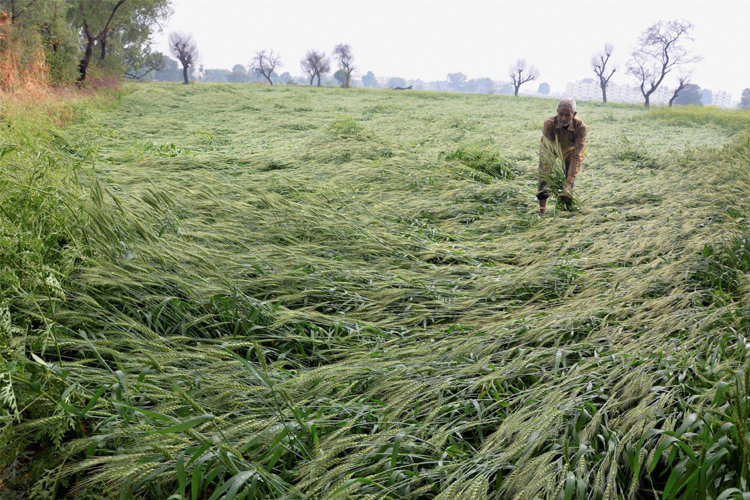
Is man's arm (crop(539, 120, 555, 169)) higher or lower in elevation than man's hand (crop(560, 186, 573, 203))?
higher

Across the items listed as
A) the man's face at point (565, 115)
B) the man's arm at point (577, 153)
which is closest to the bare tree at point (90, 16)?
the man's face at point (565, 115)

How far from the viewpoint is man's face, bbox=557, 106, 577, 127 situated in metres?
4.76

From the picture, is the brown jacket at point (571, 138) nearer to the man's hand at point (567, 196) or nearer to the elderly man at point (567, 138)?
the elderly man at point (567, 138)

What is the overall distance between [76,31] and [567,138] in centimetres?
1688

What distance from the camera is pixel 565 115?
482 cm

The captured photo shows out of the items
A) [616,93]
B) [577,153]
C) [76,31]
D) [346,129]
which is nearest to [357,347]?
[577,153]

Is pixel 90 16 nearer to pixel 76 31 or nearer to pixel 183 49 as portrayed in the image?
pixel 76 31

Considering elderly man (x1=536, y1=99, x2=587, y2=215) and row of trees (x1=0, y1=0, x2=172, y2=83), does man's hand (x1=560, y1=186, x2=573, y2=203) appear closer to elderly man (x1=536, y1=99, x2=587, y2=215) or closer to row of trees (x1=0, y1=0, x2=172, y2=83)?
elderly man (x1=536, y1=99, x2=587, y2=215)

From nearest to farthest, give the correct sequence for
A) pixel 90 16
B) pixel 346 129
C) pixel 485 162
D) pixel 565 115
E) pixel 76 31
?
pixel 565 115
pixel 485 162
pixel 346 129
pixel 76 31
pixel 90 16

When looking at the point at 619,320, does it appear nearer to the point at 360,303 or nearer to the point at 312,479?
the point at 360,303

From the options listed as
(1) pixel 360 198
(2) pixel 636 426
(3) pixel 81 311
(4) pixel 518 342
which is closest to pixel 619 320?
(4) pixel 518 342

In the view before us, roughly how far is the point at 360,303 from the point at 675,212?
3536mm

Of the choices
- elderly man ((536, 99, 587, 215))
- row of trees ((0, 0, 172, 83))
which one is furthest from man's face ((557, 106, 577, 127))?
row of trees ((0, 0, 172, 83))

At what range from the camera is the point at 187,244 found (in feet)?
8.21
